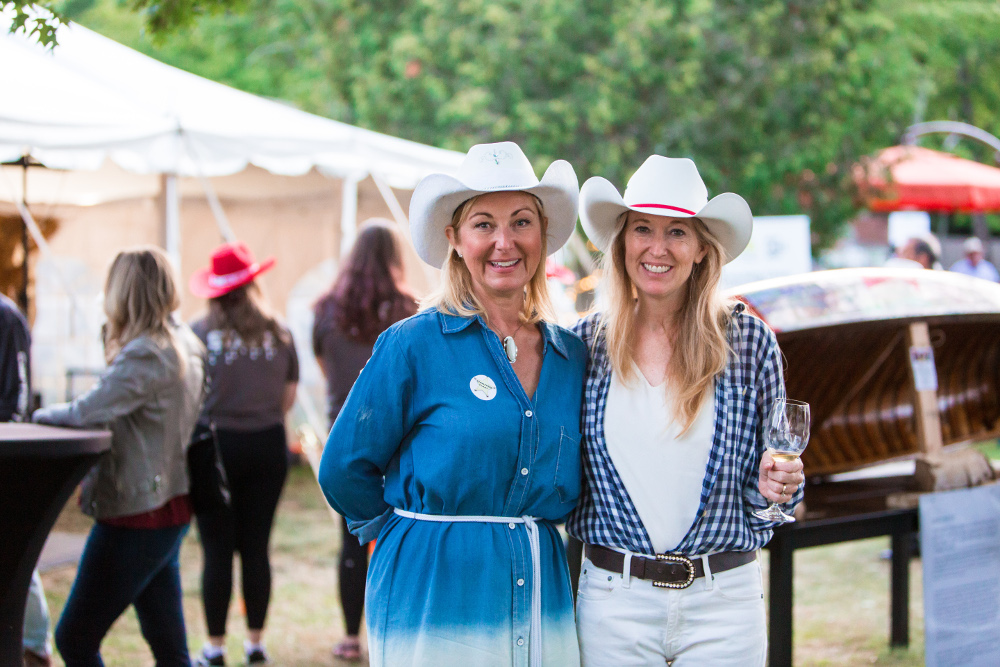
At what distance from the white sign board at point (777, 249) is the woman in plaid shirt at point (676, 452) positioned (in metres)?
6.95

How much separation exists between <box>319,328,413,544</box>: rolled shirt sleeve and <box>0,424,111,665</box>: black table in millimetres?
1167

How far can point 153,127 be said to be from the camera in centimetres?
604

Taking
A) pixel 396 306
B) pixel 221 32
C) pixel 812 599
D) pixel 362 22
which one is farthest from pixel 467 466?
pixel 221 32

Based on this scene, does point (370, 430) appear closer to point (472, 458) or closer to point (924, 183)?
point (472, 458)

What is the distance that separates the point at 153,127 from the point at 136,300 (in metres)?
2.59

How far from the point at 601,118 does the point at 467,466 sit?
9536 mm

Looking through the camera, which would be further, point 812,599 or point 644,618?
point 812,599

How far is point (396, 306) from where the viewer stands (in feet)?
16.4

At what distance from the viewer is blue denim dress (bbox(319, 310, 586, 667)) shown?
7.67ft

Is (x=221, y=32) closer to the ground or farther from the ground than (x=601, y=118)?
farther from the ground

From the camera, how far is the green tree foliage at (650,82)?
37.1 ft

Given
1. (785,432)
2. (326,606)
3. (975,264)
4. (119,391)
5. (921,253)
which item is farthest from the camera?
(975,264)

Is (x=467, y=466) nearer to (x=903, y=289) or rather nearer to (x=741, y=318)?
(x=741, y=318)

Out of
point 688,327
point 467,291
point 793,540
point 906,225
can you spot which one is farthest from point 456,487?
point 906,225
